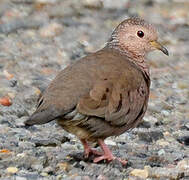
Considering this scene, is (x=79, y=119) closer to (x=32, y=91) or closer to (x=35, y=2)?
(x=32, y=91)

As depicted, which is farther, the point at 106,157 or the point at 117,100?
the point at 106,157

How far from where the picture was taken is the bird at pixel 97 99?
20.3ft

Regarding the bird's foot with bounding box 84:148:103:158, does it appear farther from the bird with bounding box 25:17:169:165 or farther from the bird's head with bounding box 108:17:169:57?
the bird's head with bounding box 108:17:169:57

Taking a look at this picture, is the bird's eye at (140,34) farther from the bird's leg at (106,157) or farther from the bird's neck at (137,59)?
the bird's leg at (106,157)

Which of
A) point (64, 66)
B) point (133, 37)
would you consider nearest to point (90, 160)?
point (133, 37)

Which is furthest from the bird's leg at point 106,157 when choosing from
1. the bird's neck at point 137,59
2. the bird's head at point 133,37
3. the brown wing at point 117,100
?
the bird's head at point 133,37

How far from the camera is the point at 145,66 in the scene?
7316mm

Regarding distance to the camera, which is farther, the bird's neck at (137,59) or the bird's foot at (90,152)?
the bird's neck at (137,59)

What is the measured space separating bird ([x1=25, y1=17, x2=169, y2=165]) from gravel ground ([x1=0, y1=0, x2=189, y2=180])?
12.2 inches

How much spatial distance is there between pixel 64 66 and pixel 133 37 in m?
3.16

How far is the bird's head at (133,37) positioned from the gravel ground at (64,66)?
0.94 metres

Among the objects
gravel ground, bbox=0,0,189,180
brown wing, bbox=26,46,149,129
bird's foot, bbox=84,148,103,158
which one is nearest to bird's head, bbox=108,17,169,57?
brown wing, bbox=26,46,149,129

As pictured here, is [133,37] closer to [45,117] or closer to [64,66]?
[45,117]

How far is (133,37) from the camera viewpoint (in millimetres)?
7398
